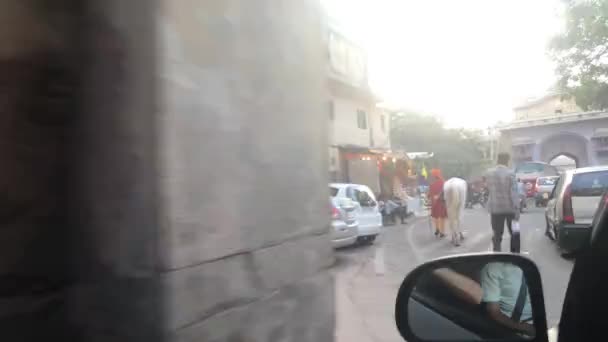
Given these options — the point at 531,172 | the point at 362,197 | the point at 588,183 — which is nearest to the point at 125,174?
the point at 588,183

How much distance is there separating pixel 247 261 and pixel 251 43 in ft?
2.50

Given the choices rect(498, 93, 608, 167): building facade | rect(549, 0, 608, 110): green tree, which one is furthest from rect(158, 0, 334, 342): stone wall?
rect(498, 93, 608, 167): building facade

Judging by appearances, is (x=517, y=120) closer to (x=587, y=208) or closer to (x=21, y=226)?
(x=587, y=208)

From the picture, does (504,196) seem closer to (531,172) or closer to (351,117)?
(351,117)

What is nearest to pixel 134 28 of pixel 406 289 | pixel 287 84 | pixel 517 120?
pixel 287 84

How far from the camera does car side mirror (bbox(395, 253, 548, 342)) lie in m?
1.78

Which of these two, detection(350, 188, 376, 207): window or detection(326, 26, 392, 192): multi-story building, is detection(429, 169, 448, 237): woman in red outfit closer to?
detection(350, 188, 376, 207): window

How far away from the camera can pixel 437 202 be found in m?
12.3

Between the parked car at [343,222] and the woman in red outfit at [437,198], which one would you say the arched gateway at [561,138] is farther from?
the parked car at [343,222]

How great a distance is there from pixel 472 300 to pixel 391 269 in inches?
274

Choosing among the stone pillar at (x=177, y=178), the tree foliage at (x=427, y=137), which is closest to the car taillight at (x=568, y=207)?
the stone pillar at (x=177, y=178)

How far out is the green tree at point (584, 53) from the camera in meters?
12.6

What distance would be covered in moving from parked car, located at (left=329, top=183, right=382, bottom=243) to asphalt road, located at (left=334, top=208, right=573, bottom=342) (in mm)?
348

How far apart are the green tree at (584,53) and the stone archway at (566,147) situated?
1403 cm
